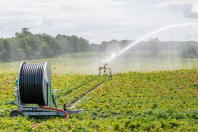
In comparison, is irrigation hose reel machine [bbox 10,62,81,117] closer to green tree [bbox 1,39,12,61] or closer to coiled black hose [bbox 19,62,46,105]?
coiled black hose [bbox 19,62,46,105]

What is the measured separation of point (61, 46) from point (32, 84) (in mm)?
72643

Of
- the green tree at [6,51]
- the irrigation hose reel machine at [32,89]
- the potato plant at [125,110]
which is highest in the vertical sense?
the green tree at [6,51]

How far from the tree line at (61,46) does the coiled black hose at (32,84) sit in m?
35.9

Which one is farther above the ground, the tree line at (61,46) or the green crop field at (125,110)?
the tree line at (61,46)

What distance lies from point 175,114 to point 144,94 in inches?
186

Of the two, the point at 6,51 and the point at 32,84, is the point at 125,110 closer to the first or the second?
the point at 32,84

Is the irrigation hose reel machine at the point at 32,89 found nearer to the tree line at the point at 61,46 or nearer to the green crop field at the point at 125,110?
the green crop field at the point at 125,110

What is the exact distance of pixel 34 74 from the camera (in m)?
10.7

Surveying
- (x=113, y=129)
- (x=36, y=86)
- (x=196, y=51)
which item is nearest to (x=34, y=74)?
(x=36, y=86)

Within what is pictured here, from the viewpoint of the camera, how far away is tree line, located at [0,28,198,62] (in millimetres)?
55625

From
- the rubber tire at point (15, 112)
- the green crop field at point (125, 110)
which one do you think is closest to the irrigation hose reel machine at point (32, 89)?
the rubber tire at point (15, 112)

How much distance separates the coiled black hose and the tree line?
35900 millimetres

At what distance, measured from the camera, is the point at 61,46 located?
82.0 metres

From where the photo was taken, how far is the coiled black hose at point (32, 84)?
34.7 feet
